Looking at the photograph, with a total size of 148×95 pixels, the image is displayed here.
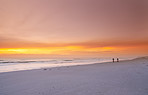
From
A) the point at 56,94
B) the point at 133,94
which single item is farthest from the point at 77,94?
the point at 133,94

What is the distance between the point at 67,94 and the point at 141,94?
3.21 meters

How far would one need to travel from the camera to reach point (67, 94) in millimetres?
4961

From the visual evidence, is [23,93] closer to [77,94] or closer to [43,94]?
[43,94]

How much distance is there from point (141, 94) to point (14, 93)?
5969 mm

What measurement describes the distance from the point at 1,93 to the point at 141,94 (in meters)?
6.68

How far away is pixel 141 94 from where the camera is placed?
15.2 feet

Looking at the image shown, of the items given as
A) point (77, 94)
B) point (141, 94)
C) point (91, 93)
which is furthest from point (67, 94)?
point (141, 94)

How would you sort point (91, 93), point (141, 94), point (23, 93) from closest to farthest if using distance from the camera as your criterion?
point (141, 94), point (91, 93), point (23, 93)

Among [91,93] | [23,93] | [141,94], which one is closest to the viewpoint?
[141,94]

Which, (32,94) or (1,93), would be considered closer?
(32,94)

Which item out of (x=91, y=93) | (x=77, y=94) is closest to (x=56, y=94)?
(x=77, y=94)

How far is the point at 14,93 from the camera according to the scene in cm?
547

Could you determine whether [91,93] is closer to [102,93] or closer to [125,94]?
[102,93]

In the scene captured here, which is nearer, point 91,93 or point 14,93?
point 91,93
